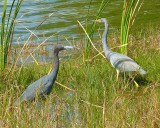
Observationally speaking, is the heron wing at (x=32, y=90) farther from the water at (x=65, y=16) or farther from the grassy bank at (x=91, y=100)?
the water at (x=65, y=16)

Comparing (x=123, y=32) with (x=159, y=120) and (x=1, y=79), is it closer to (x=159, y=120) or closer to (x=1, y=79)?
(x=1, y=79)

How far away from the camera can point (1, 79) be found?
495 cm

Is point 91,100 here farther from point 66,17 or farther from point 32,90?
point 66,17

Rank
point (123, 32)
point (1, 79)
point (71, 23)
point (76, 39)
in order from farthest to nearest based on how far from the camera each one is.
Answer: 1. point (71, 23)
2. point (76, 39)
3. point (123, 32)
4. point (1, 79)

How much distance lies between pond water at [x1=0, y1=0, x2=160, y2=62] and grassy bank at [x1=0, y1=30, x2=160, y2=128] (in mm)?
4790

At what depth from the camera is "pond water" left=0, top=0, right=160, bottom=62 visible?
1158cm

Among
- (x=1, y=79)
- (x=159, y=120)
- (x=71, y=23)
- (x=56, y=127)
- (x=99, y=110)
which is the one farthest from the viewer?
(x=71, y=23)

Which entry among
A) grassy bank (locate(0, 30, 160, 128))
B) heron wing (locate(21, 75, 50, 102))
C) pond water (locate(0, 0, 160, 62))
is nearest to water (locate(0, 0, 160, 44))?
pond water (locate(0, 0, 160, 62))

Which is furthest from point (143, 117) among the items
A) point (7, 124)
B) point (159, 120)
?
point (7, 124)

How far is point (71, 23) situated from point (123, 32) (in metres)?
7.47

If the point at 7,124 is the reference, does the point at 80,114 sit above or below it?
below

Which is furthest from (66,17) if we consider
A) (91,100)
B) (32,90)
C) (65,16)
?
(91,100)

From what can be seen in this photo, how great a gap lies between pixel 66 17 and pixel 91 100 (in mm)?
10429

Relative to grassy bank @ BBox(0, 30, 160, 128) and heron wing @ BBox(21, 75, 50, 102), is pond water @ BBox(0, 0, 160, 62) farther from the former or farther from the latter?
heron wing @ BBox(21, 75, 50, 102)
